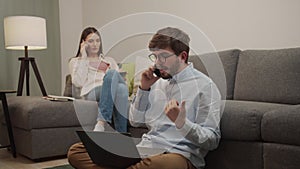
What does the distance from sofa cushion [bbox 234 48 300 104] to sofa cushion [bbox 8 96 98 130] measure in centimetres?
104

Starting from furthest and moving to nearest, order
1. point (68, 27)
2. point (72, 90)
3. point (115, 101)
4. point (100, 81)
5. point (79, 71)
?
point (68, 27)
point (72, 90)
point (79, 71)
point (100, 81)
point (115, 101)

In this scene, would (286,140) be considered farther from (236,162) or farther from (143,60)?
(143,60)

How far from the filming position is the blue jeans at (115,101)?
89.5 inches

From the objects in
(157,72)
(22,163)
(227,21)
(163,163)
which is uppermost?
(227,21)

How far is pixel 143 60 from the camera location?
7.48 ft

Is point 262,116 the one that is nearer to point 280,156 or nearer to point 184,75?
point 280,156

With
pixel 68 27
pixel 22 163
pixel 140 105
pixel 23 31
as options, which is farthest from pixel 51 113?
pixel 68 27

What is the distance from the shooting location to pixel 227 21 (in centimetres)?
281

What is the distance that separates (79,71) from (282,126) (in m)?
1.83

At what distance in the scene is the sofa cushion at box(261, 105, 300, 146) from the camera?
1.46 meters

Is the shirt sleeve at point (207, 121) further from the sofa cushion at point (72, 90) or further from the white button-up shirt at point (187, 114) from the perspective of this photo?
the sofa cushion at point (72, 90)

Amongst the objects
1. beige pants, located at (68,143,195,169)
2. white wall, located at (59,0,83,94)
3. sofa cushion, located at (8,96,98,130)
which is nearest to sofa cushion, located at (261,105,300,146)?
beige pants, located at (68,143,195,169)

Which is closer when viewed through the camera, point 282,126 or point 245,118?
point 282,126

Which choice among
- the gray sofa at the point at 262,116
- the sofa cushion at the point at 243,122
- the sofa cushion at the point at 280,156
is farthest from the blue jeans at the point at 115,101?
the sofa cushion at the point at 280,156
